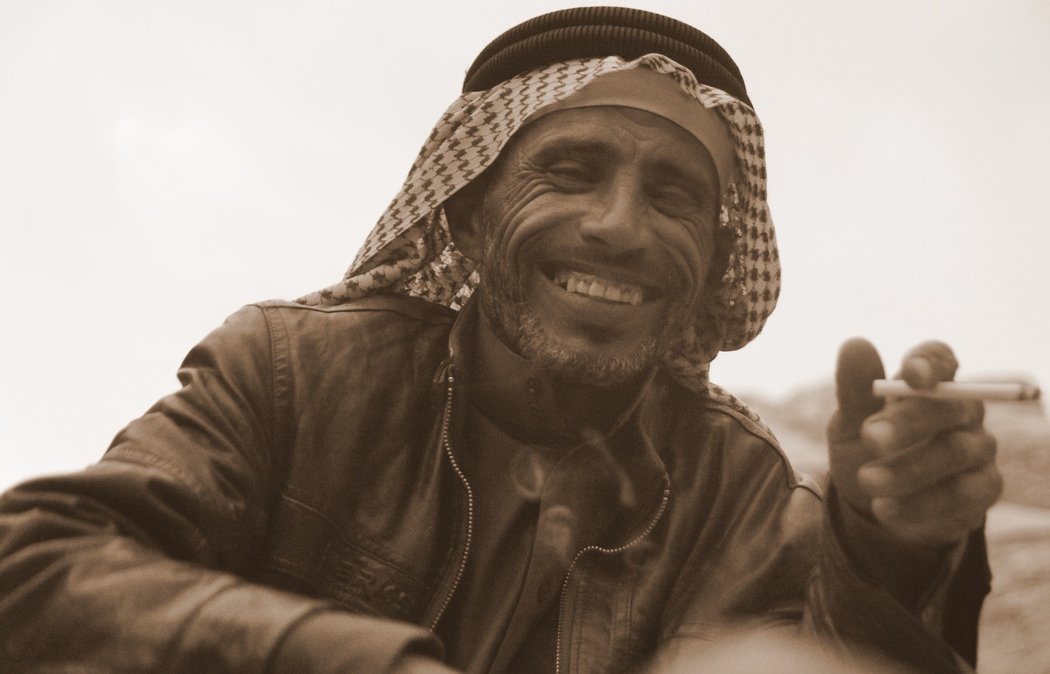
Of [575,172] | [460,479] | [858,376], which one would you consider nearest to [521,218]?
[575,172]

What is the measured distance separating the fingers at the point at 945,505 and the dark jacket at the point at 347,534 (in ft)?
0.59

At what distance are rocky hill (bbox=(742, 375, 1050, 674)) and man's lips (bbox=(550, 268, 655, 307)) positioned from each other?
1.43 m

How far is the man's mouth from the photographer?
1.77 m

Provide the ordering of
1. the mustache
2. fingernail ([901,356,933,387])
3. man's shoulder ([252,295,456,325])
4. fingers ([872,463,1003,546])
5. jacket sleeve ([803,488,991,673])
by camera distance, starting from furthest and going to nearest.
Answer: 1. man's shoulder ([252,295,456,325])
2. the mustache
3. jacket sleeve ([803,488,991,673])
4. fingers ([872,463,1003,546])
5. fingernail ([901,356,933,387])

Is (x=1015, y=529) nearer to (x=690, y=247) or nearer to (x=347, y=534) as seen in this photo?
(x=690, y=247)

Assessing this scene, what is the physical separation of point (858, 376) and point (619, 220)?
23.6 inches

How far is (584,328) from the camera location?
1.78 metres

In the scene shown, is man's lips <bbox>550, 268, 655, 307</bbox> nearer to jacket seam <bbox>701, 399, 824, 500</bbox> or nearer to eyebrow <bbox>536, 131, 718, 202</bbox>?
eyebrow <bbox>536, 131, 718, 202</bbox>

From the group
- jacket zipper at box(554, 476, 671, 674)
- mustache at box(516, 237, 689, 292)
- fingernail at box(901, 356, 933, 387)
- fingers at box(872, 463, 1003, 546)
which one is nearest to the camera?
fingernail at box(901, 356, 933, 387)

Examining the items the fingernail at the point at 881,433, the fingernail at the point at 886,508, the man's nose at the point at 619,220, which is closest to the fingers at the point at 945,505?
the fingernail at the point at 886,508

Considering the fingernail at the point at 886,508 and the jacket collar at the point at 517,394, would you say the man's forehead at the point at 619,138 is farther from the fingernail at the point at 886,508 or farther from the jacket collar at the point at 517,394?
the fingernail at the point at 886,508

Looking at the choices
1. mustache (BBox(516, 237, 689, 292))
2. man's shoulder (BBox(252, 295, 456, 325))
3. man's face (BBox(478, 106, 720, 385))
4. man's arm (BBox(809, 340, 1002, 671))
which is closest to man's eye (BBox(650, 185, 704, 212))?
man's face (BBox(478, 106, 720, 385))

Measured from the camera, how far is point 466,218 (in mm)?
2043

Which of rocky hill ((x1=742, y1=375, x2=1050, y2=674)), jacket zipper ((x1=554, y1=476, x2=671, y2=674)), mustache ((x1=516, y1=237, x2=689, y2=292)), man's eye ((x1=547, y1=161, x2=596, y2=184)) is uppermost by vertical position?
man's eye ((x1=547, y1=161, x2=596, y2=184))
